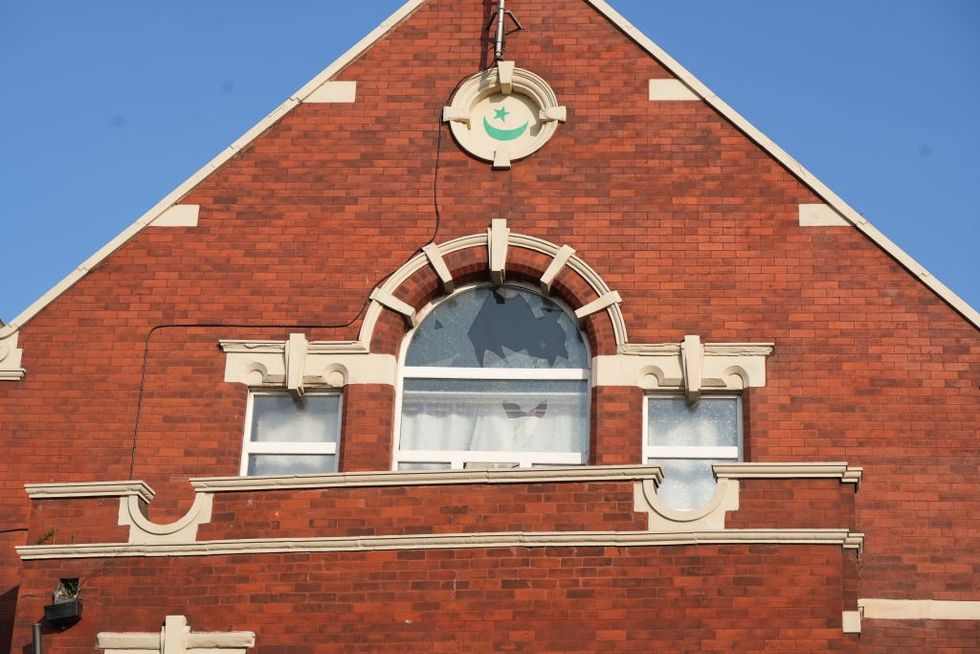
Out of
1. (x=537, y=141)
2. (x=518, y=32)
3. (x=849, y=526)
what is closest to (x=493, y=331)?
(x=537, y=141)

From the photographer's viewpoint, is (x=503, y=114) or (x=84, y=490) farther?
(x=503, y=114)

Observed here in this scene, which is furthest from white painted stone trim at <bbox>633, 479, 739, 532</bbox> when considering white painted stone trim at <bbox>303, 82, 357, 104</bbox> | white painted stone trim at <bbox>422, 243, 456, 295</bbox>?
white painted stone trim at <bbox>303, 82, 357, 104</bbox>

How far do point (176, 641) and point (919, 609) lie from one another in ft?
22.0

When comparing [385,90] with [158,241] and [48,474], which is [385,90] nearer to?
[158,241]

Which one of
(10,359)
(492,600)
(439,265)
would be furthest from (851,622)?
(10,359)

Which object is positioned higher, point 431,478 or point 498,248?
point 498,248

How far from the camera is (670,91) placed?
20.3 m

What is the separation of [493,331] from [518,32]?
3.47 metres

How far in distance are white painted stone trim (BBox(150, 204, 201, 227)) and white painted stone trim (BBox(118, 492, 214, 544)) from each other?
3.98 metres

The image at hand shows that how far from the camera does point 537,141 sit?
20.2m

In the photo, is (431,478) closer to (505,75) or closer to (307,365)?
(307,365)

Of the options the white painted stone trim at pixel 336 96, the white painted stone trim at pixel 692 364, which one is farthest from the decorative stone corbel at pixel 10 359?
the white painted stone trim at pixel 692 364

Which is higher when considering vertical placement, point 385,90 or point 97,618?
point 385,90

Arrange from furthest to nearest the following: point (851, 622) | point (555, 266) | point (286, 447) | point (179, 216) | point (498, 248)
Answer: point (179, 216) < point (498, 248) < point (555, 266) < point (286, 447) < point (851, 622)
